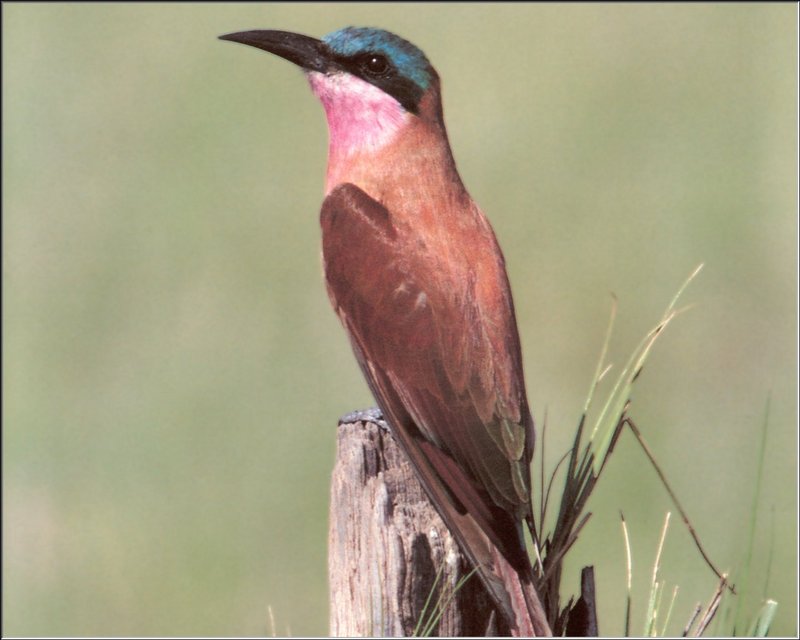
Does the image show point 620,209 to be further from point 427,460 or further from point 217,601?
point 427,460

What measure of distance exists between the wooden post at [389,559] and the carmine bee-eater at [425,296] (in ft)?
0.16

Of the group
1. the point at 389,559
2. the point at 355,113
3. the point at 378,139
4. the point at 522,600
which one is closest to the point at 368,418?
the point at 389,559

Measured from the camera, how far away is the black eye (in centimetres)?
381

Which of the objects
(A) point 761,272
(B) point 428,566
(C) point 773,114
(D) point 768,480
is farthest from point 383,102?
(C) point 773,114

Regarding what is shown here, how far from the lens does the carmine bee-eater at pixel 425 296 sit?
2.98 meters

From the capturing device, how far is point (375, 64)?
150 inches

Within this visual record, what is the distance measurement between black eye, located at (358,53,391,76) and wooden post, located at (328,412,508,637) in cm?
117

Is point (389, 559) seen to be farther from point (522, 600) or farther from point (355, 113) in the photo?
point (355, 113)

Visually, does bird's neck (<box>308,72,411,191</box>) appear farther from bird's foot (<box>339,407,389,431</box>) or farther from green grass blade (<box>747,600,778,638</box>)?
green grass blade (<box>747,600,778,638</box>)

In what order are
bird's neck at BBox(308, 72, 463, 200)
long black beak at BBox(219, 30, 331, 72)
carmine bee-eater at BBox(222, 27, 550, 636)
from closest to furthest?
carmine bee-eater at BBox(222, 27, 550, 636) → bird's neck at BBox(308, 72, 463, 200) → long black beak at BBox(219, 30, 331, 72)

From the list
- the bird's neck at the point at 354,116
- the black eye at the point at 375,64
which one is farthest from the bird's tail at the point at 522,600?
the black eye at the point at 375,64

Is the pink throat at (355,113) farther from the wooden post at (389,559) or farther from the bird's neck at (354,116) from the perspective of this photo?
the wooden post at (389,559)

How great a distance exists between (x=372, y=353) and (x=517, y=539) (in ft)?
2.13

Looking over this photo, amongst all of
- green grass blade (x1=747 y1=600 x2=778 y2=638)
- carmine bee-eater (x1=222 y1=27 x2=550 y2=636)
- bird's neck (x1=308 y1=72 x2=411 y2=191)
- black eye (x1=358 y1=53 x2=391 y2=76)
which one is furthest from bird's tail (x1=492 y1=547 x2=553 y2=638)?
black eye (x1=358 y1=53 x2=391 y2=76)
